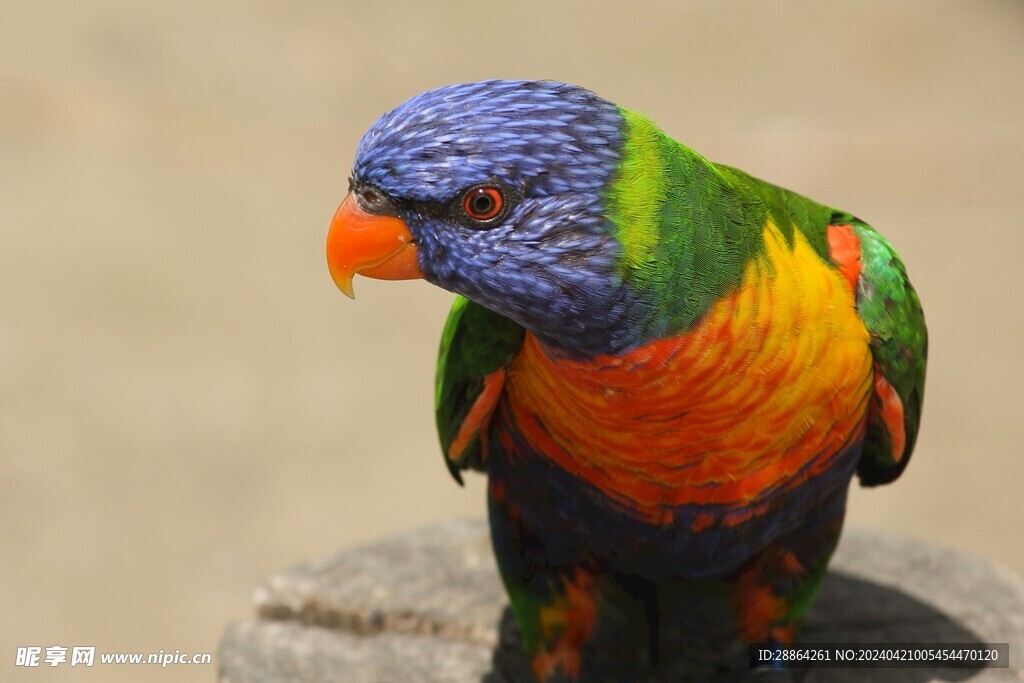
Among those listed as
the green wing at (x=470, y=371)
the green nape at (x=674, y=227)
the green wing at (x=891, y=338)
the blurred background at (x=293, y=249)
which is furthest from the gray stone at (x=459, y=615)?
the blurred background at (x=293, y=249)

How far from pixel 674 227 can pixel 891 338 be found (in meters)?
0.67

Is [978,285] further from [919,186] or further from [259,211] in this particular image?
[259,211]

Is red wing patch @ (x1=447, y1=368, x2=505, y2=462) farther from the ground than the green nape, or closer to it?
closer to it

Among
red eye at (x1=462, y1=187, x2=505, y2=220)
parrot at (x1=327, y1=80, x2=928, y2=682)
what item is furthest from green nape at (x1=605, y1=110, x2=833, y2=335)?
red eye at (x1=462, y1=187, x2=505, y2=220)

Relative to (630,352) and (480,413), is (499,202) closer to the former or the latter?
(630,352)

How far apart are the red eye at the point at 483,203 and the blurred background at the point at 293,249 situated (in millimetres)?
3555

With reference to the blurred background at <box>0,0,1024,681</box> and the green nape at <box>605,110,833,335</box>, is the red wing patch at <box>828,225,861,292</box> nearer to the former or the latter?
the green nape at <box>605,110,833,335</box>

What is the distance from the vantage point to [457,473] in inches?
123

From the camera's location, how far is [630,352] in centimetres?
226

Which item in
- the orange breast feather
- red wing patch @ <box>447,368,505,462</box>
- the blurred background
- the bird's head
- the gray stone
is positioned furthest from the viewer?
the blurred background

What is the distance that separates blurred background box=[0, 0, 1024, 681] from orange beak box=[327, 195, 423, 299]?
3375 millimetres

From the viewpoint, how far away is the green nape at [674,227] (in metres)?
2.16

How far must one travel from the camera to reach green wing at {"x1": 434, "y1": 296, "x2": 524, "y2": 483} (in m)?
2.64

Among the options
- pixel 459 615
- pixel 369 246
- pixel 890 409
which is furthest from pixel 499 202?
pixel 459 615
